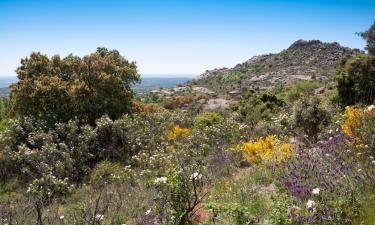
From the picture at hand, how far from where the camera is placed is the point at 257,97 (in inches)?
1074

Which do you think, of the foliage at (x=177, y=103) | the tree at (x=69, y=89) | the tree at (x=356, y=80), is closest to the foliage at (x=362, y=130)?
the tree at (x=69, y=89)

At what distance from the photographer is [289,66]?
74500 millimetres

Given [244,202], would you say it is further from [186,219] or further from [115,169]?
[115,169]

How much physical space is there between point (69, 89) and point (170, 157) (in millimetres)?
7654

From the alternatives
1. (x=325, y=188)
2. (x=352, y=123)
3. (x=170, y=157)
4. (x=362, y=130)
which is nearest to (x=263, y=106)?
(x=170, y=157)

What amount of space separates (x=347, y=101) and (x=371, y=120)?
14024 millimetres

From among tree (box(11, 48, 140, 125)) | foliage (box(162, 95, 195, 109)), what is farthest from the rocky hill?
tree (box(11, 48, 140, 125))

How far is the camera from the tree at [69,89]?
17.5m

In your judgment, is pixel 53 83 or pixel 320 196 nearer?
pixel 320 196

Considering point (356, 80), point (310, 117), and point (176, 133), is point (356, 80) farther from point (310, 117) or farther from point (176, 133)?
point (176, 133)

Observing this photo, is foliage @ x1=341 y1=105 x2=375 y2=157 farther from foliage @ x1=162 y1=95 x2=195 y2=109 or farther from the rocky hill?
the rocky hill

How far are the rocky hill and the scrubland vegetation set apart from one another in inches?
1423

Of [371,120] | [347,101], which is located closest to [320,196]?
[371,120]

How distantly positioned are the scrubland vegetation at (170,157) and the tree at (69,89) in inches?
2.2
